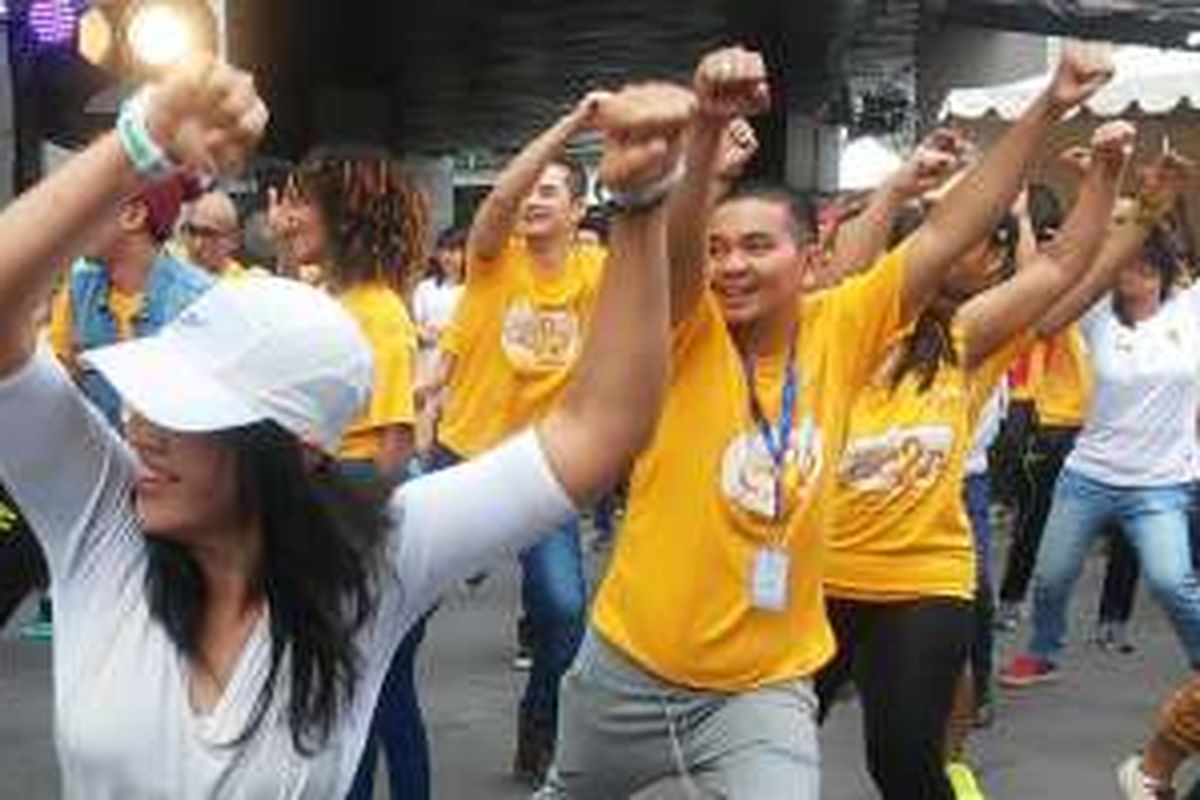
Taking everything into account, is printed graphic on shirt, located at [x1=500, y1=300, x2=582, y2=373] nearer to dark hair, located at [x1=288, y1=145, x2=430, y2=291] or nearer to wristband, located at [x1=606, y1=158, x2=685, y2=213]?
dark hair, located at [x1=288, y1=145, x2=430, y2=291]

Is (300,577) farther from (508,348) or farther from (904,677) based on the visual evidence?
(508,348)

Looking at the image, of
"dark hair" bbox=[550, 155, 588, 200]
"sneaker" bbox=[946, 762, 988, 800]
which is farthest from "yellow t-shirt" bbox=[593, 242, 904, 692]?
"dark hair" bbox=[550, 155, 588, 200]

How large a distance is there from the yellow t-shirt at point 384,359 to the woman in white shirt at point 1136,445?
2984 mm

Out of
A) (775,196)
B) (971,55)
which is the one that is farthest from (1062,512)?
(971,55)

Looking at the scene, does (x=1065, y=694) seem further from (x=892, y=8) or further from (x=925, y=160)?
(x=892, y=8)

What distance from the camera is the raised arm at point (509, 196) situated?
18.5 ft

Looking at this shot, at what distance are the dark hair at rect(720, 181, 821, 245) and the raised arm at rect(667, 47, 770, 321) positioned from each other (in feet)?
0.21

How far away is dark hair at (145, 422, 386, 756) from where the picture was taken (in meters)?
2.52

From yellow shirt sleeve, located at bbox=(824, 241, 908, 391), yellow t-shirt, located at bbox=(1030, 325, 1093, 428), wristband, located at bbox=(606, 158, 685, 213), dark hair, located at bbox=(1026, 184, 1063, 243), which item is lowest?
yellow t-shirt, located at bbox=(1030, 325, 1093, 428)

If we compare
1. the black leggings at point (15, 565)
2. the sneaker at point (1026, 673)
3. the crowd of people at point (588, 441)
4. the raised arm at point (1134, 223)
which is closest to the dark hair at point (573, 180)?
the crowd of people at point (588, 441)

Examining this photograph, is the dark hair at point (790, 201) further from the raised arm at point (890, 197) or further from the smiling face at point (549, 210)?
the smiling face at point (549, 210)

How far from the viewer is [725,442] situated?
4.17m

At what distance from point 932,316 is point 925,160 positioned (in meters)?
0.55

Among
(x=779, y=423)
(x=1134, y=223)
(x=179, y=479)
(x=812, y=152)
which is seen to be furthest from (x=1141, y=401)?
(x=812, y=152)
